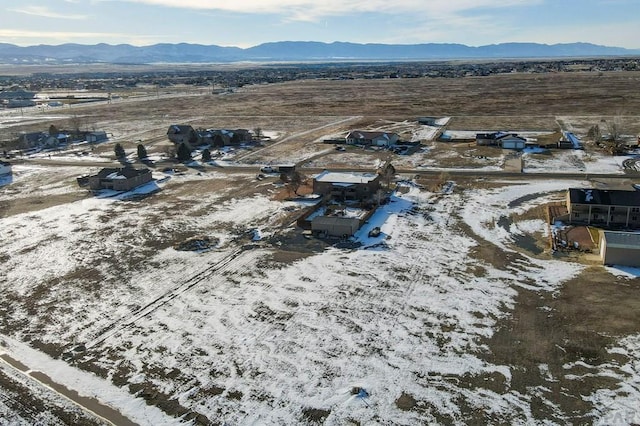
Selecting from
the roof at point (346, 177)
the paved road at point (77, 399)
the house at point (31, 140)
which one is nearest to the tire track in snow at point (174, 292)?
the paved road at point (77, 399)

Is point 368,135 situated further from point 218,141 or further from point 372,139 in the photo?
point 218,141

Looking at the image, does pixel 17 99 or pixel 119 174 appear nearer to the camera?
pixel 119 174

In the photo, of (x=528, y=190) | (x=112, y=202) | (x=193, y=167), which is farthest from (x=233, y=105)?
(x=528, y=190)

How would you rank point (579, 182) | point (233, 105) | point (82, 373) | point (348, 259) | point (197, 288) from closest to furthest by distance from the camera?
point (82, 373)
point (197, 288)
point (348, 259)
point (579, 182)
point (233, 105)

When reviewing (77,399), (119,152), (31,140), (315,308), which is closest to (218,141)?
(119,152)

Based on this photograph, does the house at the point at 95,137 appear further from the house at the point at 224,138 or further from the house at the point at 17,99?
the house at the point at 17,99

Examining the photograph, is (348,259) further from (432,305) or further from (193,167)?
(193,167)

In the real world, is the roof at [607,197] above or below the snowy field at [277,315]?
above
